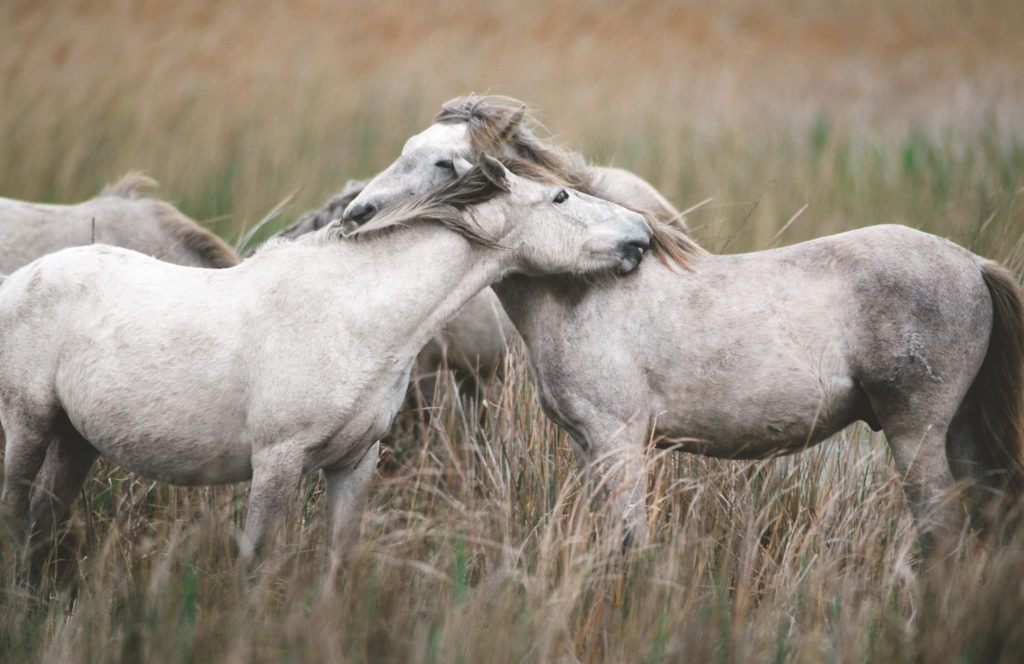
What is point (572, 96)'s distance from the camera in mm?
9789

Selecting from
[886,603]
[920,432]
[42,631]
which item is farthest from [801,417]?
[42,631]

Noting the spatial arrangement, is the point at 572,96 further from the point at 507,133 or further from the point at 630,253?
the point at 630,253

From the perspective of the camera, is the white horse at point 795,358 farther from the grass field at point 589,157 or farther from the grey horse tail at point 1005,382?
the grass field at point 589,157

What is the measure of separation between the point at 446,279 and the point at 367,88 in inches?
275

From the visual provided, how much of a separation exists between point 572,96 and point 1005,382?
7363mm

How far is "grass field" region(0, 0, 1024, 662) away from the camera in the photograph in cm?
247

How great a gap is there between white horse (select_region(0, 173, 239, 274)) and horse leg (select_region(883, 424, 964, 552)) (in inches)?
126

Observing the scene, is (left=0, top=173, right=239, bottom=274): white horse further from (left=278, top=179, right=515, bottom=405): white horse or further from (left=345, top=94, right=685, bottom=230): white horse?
(left=345, top=94, right=685, bottom=230): white horse

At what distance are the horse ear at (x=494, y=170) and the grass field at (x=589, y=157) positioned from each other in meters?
1.02

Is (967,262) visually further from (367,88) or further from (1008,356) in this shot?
(367,88)

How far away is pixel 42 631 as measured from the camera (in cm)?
273

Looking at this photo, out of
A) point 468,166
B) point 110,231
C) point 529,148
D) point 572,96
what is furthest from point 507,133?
point 572,96

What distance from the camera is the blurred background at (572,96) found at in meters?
7.25

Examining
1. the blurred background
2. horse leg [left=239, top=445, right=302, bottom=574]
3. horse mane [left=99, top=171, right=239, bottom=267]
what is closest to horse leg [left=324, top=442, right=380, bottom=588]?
horse leg [left=239, top=445, right=302, bottom=574]
